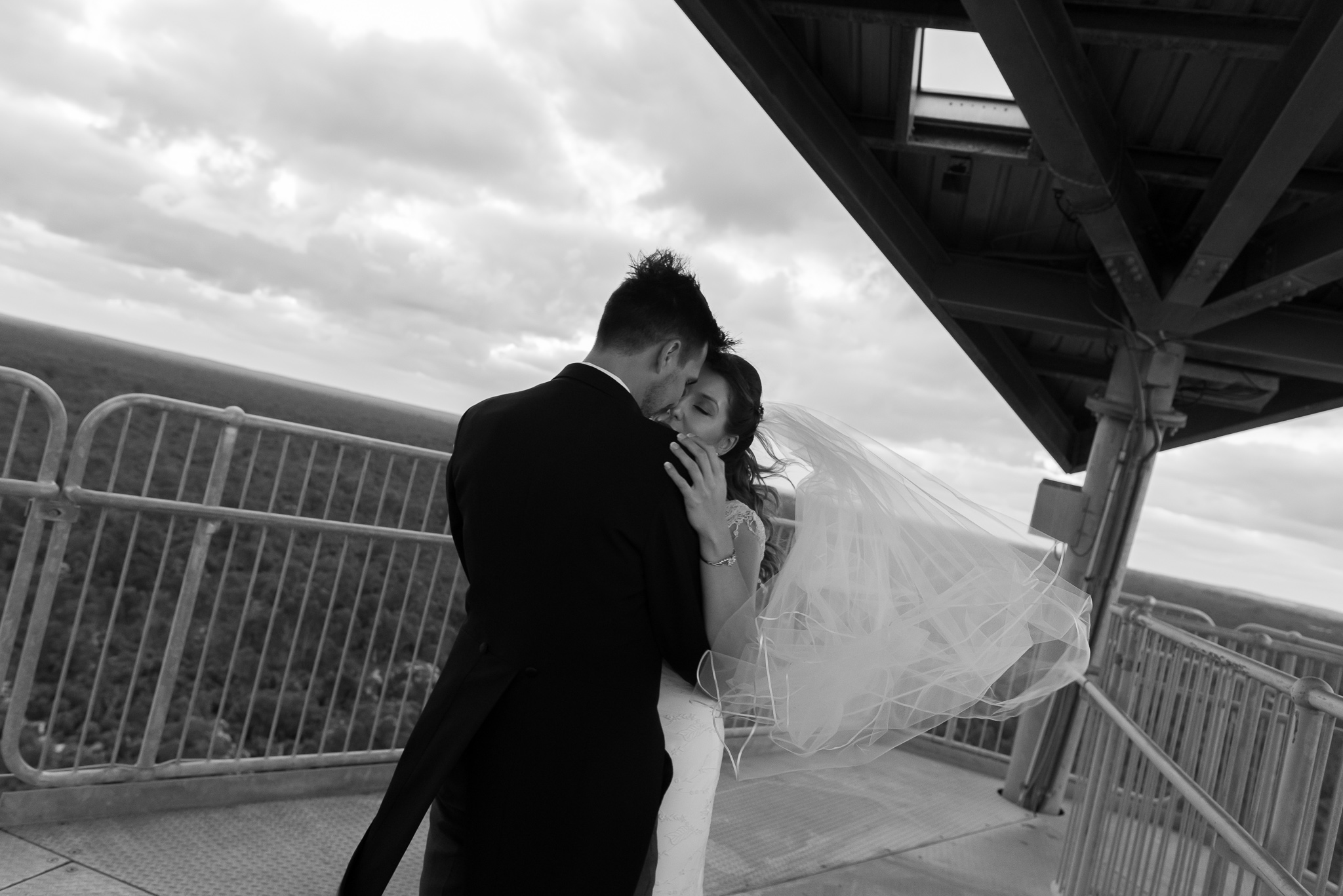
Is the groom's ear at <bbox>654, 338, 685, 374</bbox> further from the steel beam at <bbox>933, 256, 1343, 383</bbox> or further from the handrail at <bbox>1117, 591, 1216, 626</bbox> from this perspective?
the handrail at <bbox>1117, 591, 1216, 626</bbox>

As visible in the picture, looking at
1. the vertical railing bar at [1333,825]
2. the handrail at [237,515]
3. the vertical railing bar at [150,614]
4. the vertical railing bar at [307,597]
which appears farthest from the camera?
the vertical railing bar at [307,597]

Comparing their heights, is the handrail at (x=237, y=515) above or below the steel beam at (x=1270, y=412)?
below

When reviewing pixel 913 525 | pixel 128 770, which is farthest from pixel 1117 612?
pixel 128 770

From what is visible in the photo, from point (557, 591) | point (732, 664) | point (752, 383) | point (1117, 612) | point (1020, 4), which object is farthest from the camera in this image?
point (1117, 612)

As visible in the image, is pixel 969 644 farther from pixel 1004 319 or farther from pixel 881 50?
pixel 1004 319

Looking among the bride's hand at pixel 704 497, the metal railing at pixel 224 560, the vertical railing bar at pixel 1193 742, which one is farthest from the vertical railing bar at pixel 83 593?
the vertical railing bar at pixel 1193 742

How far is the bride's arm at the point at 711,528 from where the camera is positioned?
192 cm

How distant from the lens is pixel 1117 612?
498 cm

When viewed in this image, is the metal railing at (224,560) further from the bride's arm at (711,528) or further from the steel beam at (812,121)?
the bride's arm at (711,528)

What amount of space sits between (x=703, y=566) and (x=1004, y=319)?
18.1 ft

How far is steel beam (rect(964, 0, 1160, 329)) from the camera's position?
132 inches

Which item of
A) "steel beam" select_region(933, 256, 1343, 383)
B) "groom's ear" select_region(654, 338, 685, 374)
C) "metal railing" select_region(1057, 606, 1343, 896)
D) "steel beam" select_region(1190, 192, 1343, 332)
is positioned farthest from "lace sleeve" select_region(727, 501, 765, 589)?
"steel beam" select_region(933, 256, 1343, 383)

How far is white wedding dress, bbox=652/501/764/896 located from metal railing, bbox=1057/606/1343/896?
1.29m

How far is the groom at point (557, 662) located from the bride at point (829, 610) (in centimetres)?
13
